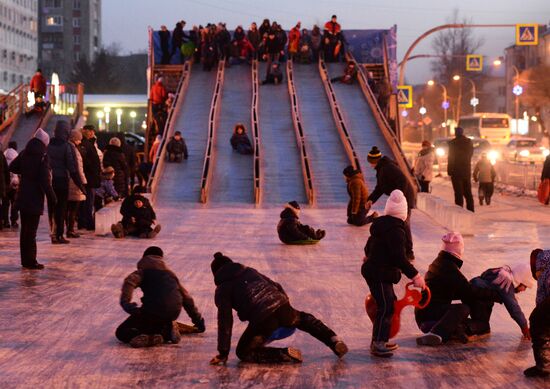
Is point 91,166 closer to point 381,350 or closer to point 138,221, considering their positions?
point 138,221

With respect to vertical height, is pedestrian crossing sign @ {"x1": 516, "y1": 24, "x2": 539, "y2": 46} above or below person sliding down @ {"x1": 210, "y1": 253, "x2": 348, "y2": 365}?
above

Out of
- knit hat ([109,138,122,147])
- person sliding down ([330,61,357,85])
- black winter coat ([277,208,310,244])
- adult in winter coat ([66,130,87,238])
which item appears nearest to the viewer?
adult in winter coat ([66,130,87,238])

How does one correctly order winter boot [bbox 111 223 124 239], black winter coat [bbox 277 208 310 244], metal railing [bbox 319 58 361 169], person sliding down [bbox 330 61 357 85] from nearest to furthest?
black winter coat [bbox 277 208 310 244] → winter boot [bbox 111 223 124 239] → metal railing [bbox 319 58 361 169] → person sliding down [bbox 330 61 357 85]

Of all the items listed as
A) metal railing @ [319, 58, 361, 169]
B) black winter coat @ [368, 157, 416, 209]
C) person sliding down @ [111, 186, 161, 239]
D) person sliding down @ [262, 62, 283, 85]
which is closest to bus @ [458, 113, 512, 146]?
metal railing @ [319, 58, 361, 169]

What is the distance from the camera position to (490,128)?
73562mm

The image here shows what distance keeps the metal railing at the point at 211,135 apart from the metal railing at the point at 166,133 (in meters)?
1.17

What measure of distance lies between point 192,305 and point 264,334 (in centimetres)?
120

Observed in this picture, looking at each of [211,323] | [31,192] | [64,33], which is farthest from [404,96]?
[64,33]

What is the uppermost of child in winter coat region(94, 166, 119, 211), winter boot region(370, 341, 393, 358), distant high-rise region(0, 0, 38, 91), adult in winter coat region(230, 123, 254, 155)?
distant high-rise region(0, 0, 38, 91)

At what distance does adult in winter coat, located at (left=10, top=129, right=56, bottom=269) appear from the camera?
50.5 ft

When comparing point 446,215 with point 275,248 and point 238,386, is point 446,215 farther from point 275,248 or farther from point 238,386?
point 238,386

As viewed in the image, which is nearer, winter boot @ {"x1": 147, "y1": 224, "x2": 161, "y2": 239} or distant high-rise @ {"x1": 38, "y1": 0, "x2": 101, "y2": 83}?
winter boot @ {"x1": 147, "y1": 224, "x2": 161, "y2": 239}

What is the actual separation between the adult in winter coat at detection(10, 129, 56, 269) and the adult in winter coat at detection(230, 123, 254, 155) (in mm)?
19426

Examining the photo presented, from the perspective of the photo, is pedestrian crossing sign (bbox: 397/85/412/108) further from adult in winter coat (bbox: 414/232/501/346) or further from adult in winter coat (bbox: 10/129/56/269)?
adult in winter coat (bbox: 414/232/501/346)
